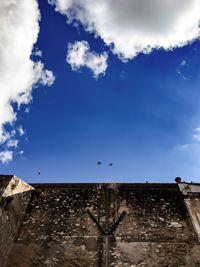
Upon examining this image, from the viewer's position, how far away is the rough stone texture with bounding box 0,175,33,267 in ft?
32.3

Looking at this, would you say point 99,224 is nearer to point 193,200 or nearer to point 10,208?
point 10,208

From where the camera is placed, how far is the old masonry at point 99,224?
9888 millimetres

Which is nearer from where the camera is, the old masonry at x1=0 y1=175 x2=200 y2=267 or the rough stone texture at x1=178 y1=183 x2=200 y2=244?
the old masonry at x1=0 y1=175 x2=200 y2=267

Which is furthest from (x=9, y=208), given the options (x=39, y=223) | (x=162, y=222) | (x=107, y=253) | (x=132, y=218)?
(x=162, y=222)

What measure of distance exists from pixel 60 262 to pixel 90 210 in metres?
2.24

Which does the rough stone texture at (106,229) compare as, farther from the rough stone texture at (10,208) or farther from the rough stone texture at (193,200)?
the rough stone texture at (10,208)

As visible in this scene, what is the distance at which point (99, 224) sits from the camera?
429 inches

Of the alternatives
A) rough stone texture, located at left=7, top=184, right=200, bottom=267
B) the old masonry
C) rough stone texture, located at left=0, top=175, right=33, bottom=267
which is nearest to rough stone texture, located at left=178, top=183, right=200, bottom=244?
the old masonry

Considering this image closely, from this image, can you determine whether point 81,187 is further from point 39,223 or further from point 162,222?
point 162,222

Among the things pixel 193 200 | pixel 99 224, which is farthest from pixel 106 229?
pixel 193 200

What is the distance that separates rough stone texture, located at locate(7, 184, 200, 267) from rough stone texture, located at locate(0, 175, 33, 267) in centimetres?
29

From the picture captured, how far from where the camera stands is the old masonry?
32.4 ft

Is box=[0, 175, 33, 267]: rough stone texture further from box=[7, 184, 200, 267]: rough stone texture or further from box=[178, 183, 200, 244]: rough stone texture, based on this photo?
box=[178, 183, 200, 244]: rough stone texture

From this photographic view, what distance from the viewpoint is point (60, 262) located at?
32.3 feet
